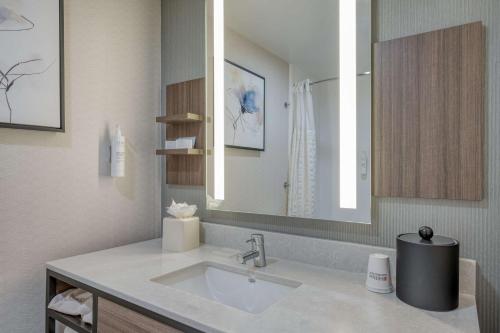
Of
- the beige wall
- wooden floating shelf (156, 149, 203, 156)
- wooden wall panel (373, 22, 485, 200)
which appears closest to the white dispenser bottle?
the beige wall

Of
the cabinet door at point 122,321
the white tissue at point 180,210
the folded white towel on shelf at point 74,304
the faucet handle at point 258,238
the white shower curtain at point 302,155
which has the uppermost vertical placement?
the white shower curtain at point 302,155

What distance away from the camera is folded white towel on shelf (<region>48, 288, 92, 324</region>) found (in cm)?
113

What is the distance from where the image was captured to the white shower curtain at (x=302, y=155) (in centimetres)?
123

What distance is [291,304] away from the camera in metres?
0.87

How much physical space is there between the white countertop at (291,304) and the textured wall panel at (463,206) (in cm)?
12

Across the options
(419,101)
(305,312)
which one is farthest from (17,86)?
(419,101)

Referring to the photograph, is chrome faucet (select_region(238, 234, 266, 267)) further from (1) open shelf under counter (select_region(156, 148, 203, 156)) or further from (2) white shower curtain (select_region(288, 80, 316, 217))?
(1) open shelf under counter (select_region(156, 148, 203, 156))

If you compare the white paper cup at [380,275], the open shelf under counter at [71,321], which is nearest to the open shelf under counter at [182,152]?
the open shelf under counter at [71,321]

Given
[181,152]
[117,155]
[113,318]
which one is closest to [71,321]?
Result: [113,318]

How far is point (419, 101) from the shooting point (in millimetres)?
1014

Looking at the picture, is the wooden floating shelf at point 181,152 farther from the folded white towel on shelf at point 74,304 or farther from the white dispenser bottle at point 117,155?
the folded white towel on shelf at point 74,304

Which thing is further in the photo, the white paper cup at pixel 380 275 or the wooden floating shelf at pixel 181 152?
the wooden floating shelf at pixel 181 152

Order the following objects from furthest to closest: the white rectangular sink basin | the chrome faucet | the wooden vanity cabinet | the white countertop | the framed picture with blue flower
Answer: the framed picture with blue flower → the chrome faucet → the white rectangular sink basin → the wooden vanity cabinet → the white countertop

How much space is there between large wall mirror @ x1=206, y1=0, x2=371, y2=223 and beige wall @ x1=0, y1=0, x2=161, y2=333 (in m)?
0.40
